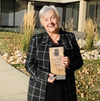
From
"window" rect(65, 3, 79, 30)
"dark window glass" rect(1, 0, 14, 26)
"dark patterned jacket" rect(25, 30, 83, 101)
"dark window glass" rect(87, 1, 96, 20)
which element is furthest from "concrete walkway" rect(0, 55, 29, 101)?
"dark window glass" rect(1, 0, 14, 26)

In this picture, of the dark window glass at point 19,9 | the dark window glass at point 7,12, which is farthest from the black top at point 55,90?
the dark window glass at point 19,9

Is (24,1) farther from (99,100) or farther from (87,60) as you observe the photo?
(99,100)

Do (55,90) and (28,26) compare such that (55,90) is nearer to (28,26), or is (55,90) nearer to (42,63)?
(42,63)

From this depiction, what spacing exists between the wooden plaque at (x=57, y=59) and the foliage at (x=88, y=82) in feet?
8.14

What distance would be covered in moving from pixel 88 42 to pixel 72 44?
20.2 ft

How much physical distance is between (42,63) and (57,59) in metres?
0.23

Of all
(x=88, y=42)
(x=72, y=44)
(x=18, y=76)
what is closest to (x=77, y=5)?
(x=88, y=42)

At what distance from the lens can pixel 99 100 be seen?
4074 mm

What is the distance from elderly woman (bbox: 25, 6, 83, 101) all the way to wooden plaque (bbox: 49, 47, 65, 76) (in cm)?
12

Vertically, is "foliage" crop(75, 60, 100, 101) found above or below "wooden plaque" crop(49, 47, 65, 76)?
below

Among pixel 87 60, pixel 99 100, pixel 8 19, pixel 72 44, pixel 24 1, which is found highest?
pixel 24 1

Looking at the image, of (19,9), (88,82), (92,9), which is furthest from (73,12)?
(88,82)

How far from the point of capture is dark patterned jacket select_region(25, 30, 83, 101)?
192 cm

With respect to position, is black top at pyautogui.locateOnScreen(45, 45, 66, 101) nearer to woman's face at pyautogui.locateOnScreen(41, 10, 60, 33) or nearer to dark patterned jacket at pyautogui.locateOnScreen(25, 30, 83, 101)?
dark patterned jacket at pyautogui.locateOnScreen(25, 30, 83, 101)
